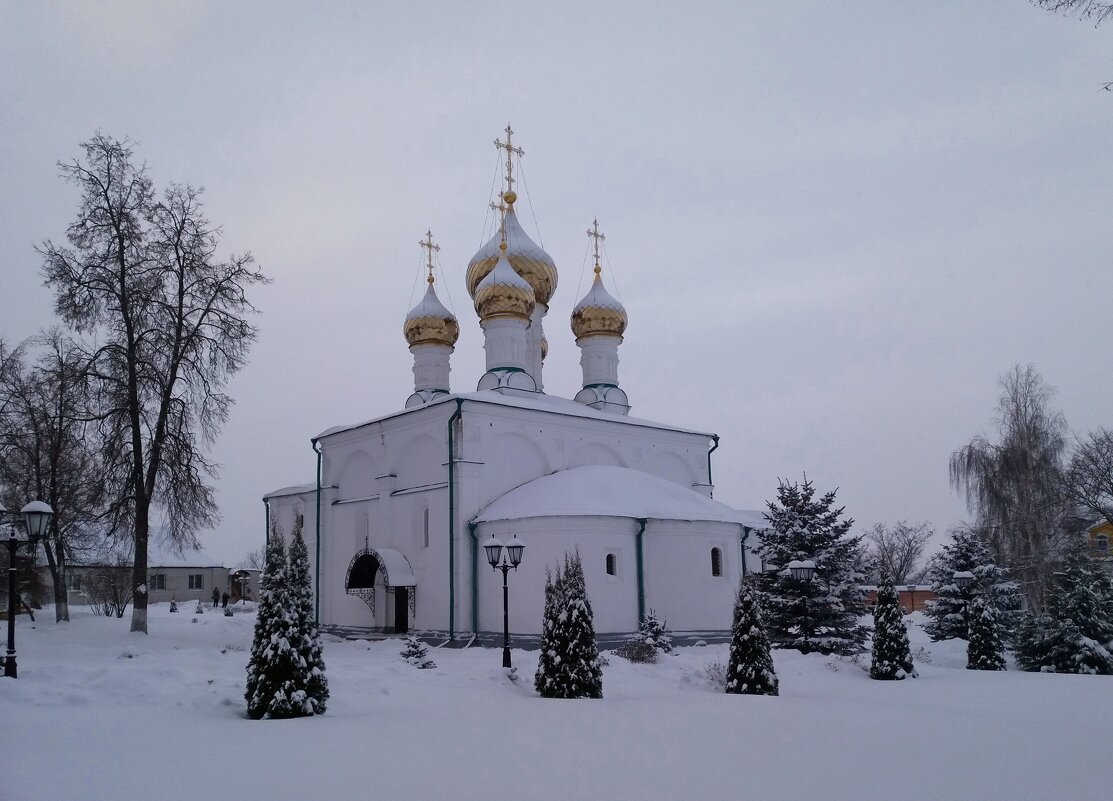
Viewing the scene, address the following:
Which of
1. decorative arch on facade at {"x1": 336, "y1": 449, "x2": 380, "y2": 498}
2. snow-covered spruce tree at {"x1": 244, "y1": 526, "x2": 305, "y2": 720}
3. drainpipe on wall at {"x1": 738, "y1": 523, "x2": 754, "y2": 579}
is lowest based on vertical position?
snow-covered spruce tree at {"x1": 244, "y1": 526, "x2": 305, "y2": 720}

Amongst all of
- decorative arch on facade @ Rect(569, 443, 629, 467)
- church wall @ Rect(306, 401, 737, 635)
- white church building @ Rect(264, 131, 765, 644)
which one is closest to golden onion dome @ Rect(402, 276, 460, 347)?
white church building @ Rect(264, 131, 765, 644)

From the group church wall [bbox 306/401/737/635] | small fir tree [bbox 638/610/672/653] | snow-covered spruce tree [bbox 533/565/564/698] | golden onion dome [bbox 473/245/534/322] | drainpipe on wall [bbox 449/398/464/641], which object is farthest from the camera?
golden onion dome [bbox 473/245/534/322]

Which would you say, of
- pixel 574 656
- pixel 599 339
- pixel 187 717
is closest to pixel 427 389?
pixel 599 339

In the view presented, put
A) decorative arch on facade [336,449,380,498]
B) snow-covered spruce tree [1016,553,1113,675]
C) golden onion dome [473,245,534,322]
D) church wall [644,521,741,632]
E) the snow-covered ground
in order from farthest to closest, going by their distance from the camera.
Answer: golden onion dome [473,245,534,322] → decorative arch on facade [336,449,380,498] → church wall [644,521,741,632] → snow-covered spruce tree [1016,553,1113,675] → the snow-covered ground

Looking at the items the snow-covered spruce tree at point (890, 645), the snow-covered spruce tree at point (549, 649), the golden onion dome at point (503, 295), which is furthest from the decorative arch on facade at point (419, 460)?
the snow-covered spruce tree at point (890, 645)

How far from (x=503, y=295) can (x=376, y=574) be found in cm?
839

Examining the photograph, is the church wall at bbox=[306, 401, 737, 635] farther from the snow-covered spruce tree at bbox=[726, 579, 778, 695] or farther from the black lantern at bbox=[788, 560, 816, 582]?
the snow-covered spruce tree at bbox=[726, 579, 778, 695]

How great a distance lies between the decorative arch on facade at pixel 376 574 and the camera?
20875 mm

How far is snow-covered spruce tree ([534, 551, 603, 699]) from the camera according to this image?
38.4 ft

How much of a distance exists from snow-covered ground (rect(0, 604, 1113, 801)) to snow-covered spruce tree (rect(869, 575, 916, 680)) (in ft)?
2.74

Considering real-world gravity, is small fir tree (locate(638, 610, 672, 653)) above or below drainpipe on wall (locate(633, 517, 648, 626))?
below

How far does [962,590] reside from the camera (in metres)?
22.0

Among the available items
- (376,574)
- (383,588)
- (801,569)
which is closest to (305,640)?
(801,569)

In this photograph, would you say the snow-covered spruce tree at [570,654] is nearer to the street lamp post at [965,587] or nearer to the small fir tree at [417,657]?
the small fir tree at [417,657]
